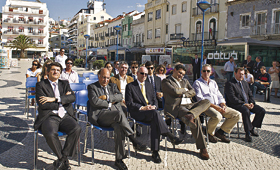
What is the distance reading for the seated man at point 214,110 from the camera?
5.42 m

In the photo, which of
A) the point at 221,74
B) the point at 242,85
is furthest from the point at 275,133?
the point at 221,74

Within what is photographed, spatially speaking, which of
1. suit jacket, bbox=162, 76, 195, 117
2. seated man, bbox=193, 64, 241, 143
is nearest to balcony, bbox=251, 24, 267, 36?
seated man, bbox=193, 64, 241, 143

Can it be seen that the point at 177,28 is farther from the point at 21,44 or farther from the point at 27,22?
the point at 27,22

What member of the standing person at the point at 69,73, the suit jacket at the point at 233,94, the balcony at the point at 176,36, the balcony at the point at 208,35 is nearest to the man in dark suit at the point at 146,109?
the suit jacket at the point at 233,94

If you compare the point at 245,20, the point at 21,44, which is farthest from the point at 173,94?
the point at 21,44

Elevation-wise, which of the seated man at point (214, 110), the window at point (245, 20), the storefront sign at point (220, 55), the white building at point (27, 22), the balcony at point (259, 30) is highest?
the white building at point (27, 22)

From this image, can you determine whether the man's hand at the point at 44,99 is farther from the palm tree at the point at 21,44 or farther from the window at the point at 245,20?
the palm tree at the point at 21,44

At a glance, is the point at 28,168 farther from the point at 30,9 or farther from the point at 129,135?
the point at 30,9

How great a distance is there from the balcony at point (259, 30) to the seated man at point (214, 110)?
21.7m

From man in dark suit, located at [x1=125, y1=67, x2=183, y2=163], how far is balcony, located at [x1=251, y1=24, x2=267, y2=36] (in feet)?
74.3

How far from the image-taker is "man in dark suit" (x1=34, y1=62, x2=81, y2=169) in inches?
155

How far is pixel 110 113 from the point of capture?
174 inches

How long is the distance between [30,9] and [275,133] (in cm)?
8357

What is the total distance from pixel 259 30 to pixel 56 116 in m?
24.8
